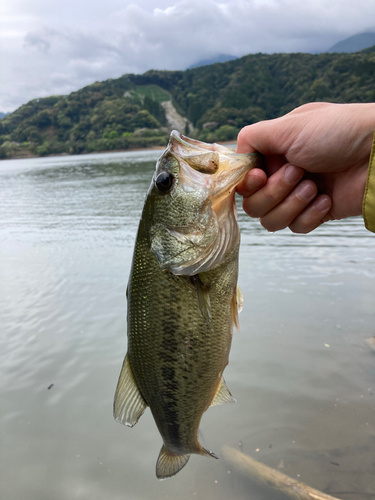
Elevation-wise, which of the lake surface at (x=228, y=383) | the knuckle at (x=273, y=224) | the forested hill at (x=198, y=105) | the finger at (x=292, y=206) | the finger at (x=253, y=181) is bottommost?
the lake surface at (x=228, y=383)

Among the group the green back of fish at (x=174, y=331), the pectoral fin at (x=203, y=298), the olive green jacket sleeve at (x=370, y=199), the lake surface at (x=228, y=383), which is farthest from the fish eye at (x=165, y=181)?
the lake surface at (x=228, y=383)

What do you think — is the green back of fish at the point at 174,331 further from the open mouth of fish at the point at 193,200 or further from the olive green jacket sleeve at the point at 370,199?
the olive green jacket sleeve at the point at 370,199

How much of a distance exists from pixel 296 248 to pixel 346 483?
8066 millimetres

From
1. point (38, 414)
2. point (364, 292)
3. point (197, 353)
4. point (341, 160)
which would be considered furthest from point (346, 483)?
point (364, 292)

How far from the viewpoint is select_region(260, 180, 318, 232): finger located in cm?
263

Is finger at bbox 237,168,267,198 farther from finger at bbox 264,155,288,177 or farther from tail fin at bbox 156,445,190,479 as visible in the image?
tail fin at bbox 156,445,190,479

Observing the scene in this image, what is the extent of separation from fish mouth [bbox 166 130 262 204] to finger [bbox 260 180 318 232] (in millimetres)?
787

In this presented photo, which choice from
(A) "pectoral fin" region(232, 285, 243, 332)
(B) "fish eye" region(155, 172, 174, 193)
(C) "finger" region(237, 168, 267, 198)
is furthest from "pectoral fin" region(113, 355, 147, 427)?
(C) "finger" region(237, 168, 267, 198)

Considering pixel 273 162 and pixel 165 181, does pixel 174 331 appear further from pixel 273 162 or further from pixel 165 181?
pixel 273 162

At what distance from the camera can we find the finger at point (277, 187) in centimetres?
252

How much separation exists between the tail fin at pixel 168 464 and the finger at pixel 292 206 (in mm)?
1853

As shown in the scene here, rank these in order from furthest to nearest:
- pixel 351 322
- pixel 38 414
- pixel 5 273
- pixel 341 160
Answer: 1. pixel 5 273
2. pixel 351 322
3. pixel 38 414
4. pixel 341 160

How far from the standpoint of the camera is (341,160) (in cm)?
248

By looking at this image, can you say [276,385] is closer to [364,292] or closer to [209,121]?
[364,292]
